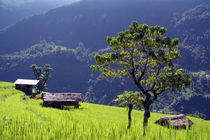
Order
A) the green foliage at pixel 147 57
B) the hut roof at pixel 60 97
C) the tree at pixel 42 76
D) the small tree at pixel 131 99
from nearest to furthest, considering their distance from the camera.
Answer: the green foliage at pixel 147 57 < the small tree at pixel 131 99 < the hut roof at pixel 60 97 < the tree at pixel 42 76

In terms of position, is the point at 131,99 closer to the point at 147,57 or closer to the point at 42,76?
the point at 147,57

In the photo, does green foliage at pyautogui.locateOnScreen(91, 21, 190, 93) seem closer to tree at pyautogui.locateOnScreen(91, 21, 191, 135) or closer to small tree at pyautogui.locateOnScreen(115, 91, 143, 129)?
tree at pyautogui.locateOnScreen(91, 21, 191, 135)

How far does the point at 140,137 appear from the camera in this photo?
2.92m

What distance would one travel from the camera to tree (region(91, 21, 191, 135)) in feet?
41.1

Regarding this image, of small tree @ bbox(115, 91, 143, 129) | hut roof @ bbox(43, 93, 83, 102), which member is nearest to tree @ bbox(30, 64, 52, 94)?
hut roof @ bbox(43, 93, 83, 102)

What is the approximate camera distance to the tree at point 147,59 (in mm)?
12523

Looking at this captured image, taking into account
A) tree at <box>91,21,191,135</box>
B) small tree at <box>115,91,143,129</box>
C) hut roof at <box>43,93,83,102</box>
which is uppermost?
tree at <box>91,21,191,135</box>

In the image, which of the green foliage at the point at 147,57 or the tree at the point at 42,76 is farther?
the tree at the point at 42,76

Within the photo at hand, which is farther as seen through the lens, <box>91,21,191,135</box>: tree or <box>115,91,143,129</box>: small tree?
<box>115,91,143,129</box>: small tree

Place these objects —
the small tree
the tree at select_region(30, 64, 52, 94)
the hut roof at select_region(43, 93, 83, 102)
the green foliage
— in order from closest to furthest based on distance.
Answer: the green foliage, the small tree, the hut roof at select_region(43, 93, 83, 102), the tree at select_region(30, 64, 52, 94)

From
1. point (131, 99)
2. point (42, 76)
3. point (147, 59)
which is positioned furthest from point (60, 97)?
point (42, 76)

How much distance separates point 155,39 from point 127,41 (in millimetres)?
2266

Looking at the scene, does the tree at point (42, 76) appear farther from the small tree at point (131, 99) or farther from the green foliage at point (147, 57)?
the green foliage at point (147, 57)

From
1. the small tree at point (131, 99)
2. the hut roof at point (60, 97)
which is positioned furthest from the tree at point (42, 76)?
the small tree at point (131, 99)
